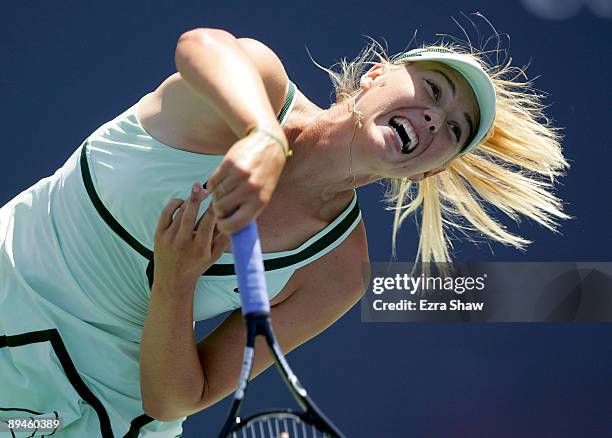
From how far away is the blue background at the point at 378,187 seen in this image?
3352 mm

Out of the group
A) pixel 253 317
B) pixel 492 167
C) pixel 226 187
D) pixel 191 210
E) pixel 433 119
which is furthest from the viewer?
pixel 492 167

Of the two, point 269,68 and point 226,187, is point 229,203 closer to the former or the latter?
point 226,187

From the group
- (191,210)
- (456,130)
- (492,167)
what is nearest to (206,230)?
(191,210)

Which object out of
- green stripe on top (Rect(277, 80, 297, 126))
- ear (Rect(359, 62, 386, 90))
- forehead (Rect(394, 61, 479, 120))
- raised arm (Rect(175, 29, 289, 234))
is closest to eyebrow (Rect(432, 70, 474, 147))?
forehead (Rect(394, 61, 479, 120))

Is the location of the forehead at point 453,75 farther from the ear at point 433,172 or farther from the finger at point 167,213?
the finger at point 167,213

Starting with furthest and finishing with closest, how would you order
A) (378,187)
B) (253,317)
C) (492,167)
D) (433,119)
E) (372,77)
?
(378,187), (492,167), (372,77), (433,119), (253,317)

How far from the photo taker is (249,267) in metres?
1.49

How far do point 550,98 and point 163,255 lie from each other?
1952 millimetres

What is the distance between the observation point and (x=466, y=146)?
2057 mm

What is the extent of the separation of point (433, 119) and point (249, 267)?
1.99ft

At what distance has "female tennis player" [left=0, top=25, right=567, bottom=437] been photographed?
1905 millimetres

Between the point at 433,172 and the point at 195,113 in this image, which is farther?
the point at 433,172

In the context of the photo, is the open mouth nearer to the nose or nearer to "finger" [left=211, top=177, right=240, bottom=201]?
the nose

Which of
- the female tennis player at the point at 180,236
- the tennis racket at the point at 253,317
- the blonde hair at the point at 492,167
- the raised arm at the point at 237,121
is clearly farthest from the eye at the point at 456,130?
the tennis racket at the point at 253,317
